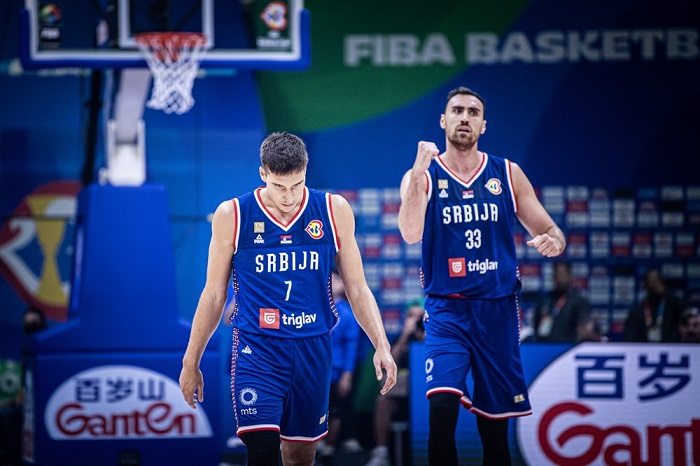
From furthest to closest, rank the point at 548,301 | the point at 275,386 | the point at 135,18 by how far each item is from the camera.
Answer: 1. the point at 548,301
2. the point at 135,18
3. the point at 275,386

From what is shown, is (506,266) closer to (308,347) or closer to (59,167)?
(308,347)

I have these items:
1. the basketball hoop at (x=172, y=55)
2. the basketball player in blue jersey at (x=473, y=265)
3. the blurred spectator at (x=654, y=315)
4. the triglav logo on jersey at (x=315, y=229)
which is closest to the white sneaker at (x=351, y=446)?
the blurred spectator at (x=654, y=315)

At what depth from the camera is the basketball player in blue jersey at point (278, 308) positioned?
5098 millimetres

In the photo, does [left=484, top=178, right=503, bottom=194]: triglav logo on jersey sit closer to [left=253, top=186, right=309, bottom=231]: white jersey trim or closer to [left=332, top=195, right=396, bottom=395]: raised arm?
[left=332, top=195, right=396, bottom=395]: raised arm

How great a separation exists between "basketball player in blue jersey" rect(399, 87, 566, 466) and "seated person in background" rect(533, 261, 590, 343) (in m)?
4.43

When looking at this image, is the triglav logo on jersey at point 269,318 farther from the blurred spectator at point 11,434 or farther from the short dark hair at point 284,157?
the blurred spectator at point 11,434

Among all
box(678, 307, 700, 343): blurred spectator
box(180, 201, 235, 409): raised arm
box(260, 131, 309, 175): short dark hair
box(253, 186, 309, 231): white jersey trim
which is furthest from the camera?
box(678, 307, 700, 343): blurred spectator

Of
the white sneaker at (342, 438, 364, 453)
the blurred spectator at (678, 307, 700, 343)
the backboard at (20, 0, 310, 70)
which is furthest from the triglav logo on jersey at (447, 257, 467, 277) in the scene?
the white sneaker at (342, 438, 364, 453)

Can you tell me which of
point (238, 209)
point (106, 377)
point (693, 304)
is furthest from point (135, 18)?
point (693, 304)

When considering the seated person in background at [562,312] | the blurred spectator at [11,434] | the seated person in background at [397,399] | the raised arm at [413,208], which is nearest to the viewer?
the raised arm at [413,208]

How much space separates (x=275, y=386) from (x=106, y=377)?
331cm

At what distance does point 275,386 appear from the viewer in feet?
16.8

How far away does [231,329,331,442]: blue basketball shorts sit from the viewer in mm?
5086

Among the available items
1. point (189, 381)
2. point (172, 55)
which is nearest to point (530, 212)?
point (189, 381)
